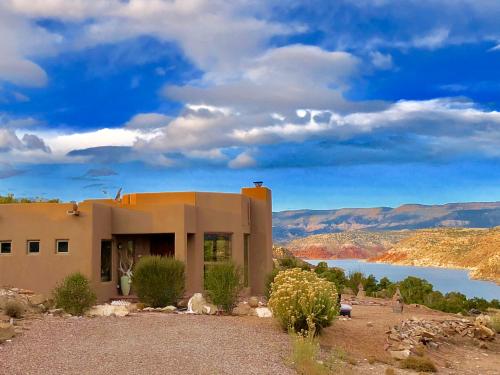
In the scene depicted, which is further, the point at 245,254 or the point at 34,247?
the point at 245,254

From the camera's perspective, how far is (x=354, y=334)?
17.7m

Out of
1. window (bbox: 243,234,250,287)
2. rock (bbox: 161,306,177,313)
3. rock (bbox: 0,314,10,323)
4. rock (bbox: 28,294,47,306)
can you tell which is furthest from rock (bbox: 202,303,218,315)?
window (bbox: 243,234,250,287)

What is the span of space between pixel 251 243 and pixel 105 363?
15919 mm

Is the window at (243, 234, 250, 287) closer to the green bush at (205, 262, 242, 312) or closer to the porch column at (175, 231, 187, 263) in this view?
the porch column at (175, 231, 187, 263)

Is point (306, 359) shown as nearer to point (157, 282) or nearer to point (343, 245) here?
point (157, 282)

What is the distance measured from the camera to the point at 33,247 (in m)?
22.4

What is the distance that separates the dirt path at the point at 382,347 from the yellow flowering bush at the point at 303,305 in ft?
1.96

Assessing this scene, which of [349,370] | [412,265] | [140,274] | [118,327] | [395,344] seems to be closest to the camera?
[349,370]

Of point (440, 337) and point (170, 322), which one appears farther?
point (440, 337)

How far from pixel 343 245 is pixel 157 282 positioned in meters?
130

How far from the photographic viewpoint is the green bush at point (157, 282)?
2033 cm

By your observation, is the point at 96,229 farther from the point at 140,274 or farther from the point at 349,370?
the point at 349,370

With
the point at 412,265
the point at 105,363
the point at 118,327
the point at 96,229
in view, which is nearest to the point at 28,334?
the point at 118,327

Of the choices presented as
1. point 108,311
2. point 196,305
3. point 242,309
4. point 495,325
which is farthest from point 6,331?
point 495,325
